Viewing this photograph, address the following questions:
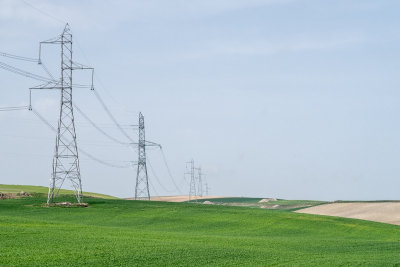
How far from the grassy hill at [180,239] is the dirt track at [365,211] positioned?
1470cm

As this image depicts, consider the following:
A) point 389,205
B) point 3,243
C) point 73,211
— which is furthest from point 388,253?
point 389,205

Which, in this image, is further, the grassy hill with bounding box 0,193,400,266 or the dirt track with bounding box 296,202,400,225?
the dirt track with bounding box 296,202,400,225

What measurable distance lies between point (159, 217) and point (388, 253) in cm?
2359

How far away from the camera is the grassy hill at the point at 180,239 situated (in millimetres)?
23250

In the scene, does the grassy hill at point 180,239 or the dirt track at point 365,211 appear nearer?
the grassy hill at point 180,239

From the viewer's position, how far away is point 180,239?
32.4 m

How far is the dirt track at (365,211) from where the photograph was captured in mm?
67188

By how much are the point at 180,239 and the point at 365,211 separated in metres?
47.7

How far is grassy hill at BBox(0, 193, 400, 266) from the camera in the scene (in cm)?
2325

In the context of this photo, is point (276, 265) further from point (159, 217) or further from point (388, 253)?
point (159, 217)

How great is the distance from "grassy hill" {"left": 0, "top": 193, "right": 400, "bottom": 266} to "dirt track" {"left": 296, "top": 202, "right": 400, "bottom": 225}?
1470 centimetres

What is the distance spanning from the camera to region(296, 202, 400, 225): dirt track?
67.2m

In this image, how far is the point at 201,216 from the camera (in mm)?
52344

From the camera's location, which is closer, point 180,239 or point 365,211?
point 180,239
